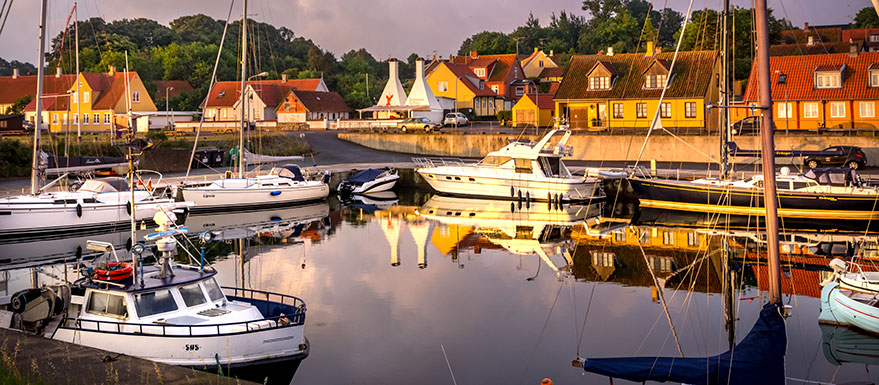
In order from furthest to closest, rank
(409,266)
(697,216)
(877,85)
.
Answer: (877,85) → (697,216) → (409,266)

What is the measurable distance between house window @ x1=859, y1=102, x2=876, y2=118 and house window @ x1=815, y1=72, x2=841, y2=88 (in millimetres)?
1880

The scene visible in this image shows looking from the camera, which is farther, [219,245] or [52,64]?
[52,64]

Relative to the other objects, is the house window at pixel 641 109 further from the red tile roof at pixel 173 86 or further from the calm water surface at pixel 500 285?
the red tile roof at pixel 173 86

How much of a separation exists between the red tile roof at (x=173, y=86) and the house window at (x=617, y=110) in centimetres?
5067

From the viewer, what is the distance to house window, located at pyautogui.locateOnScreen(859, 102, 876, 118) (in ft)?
167

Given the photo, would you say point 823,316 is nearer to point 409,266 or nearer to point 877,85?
point 409,266

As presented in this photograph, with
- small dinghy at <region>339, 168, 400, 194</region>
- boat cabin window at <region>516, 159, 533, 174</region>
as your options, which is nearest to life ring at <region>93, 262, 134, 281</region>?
boat cabin window at <region>516, 159, 533, 174</region>

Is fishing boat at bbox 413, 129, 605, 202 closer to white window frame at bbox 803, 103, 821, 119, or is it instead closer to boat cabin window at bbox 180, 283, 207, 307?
white window frame at bbox 803, 103, 821, 119

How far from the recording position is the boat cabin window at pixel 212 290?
52.6ft

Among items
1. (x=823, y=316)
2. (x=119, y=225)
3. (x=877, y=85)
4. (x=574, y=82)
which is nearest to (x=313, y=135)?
(x=574, y=82)

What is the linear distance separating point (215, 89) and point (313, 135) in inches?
1055

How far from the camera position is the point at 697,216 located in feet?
120

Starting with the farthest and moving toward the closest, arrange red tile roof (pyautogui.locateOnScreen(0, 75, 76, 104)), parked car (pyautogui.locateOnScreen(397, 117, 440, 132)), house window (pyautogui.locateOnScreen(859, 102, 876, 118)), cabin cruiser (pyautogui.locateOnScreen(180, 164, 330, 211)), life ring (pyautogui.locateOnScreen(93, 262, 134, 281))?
red tile roof (pyautogui.locateOnScreen(0, 75, 76, 104))
parked car (pyautogui.locateOnScreen(397, 117, 440, 132))
house window (pyautogui.locateOnScreen(859, 102, 876, 118))
cabin cruiser (pyautogui.locateOnScreen(180, 164, 330, 211))
life ring (pyautogui.locateOnScreen(93, 262, 134, 281))

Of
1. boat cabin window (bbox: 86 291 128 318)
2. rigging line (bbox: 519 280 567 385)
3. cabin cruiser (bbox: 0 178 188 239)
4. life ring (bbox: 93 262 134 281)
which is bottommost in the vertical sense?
rigging line (bbox: 519 280 567 385)
